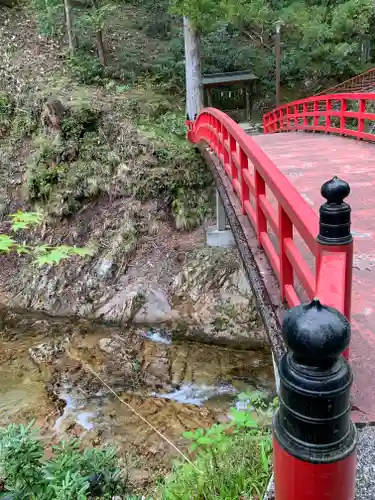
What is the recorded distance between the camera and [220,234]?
10430 mm

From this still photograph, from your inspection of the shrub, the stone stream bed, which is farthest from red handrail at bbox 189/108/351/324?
the shrub

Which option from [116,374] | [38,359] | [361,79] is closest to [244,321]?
[116,374]

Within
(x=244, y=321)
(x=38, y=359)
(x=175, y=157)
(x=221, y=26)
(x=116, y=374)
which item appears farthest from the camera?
(x=221, y=26)

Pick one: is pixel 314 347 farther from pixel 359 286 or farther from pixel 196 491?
pixel 196 491

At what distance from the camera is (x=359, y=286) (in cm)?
327

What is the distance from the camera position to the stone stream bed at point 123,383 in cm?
654

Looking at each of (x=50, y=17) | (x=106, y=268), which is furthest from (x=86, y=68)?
(x=106, y=268)

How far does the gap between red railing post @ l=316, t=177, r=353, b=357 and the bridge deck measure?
2.13 ft

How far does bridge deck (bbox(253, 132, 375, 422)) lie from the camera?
2.42 meters

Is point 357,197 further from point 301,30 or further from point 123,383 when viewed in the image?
point 301,30

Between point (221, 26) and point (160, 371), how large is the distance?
1720 cm

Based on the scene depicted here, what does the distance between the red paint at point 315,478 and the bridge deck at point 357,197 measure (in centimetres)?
89

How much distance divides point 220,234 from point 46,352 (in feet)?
14.6

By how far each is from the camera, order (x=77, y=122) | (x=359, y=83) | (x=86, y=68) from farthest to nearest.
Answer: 1. (x=359, y=83)
2. (x=86, y=68)
3. (x=77, y=122)
